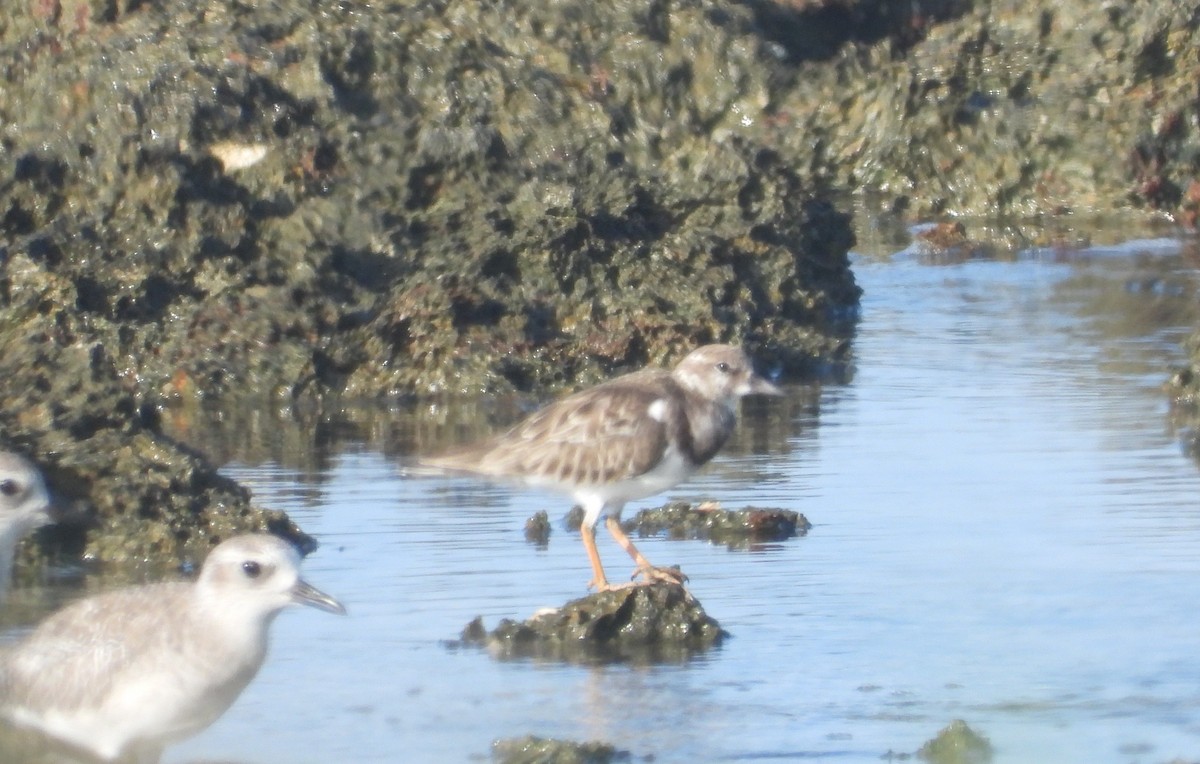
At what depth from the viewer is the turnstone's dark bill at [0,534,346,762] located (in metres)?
5.88

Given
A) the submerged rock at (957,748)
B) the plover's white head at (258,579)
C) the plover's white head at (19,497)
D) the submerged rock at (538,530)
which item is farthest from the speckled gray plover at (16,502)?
the submerged rock at (957,748)

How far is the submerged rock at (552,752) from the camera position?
19.4 ft

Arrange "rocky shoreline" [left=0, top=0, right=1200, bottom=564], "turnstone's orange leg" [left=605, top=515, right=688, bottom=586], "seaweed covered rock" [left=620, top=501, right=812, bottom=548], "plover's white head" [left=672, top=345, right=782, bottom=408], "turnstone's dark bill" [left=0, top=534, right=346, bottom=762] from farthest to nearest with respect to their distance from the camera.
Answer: "rocky shoreline" [left=0, top=0, right=1200, bottom=564] < "plover's white head" [left=672, top=345, right=782, bottom=408] < "seaweed covered rock" [left=620, top=501, right=812, bottom=548] < "turnstone's orange leg" [left=605, top=515, right=688, bottom=586] < "turnstone's dark bill" [left=0, top=534, right=346, bottom=762]

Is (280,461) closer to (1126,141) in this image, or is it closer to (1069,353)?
(1069,353)

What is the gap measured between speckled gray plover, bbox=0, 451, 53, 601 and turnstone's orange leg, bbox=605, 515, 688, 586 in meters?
1.90

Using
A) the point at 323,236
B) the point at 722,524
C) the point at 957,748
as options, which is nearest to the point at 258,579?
the point at 957,748

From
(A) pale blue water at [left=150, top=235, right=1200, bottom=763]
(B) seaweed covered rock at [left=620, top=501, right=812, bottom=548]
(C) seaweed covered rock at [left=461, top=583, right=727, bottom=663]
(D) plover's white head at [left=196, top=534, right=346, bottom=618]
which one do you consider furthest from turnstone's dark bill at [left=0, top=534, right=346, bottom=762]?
(B) seaweed covered rock at [left=620, top=501, right=812, bottom=548]

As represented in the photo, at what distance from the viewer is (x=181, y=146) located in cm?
1221

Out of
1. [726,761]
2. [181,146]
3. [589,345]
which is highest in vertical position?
[181,146]

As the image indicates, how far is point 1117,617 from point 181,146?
6568 mm

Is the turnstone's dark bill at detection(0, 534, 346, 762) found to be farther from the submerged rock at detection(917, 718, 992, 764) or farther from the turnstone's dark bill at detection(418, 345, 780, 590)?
the turnstone's dark bill at detection(418, 345, 780, 590)

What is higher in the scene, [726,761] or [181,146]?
[181,146]

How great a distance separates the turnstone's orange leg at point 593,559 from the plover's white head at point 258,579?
1818 millimetres

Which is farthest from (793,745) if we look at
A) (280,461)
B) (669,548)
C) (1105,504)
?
(280,461)
